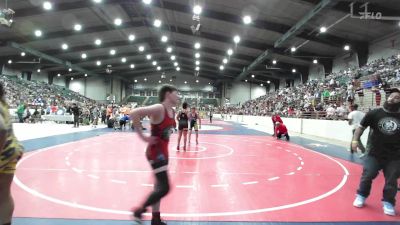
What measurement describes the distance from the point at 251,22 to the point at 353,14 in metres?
8.09

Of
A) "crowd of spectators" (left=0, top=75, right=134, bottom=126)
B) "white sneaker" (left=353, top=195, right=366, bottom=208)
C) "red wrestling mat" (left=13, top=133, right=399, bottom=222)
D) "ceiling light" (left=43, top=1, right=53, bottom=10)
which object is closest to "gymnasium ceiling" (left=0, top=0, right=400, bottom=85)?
"ceiling light" (left=43, top=1, right=53, bottom=10)

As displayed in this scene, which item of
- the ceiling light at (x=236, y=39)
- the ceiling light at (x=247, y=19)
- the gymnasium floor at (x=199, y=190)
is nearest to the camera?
the gymnasium floor at (x=199, y=190)

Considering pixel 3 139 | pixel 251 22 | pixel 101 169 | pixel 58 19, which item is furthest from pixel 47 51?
pixel 3 139

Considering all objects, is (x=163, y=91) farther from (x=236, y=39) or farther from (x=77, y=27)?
(x=77, y=27)

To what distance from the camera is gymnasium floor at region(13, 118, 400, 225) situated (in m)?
4.82

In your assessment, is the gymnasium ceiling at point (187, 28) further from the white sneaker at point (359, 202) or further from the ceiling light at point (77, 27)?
the white sneaker at point (359, 202)

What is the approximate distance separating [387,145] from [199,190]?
326cm

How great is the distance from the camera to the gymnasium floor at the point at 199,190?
4.82 meters

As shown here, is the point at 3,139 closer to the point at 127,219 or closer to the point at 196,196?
the point at 127,219

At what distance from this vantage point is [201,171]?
8.34 m

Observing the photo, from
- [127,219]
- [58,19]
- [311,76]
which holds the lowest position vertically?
[127,219]

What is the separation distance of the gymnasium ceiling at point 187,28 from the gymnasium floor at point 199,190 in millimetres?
12544

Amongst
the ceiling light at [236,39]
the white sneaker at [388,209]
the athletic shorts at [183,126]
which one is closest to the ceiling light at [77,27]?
the ceiling light at [236,39]

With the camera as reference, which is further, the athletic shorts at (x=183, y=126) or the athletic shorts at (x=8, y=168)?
the athletic shorts at (x=183, y=126)
